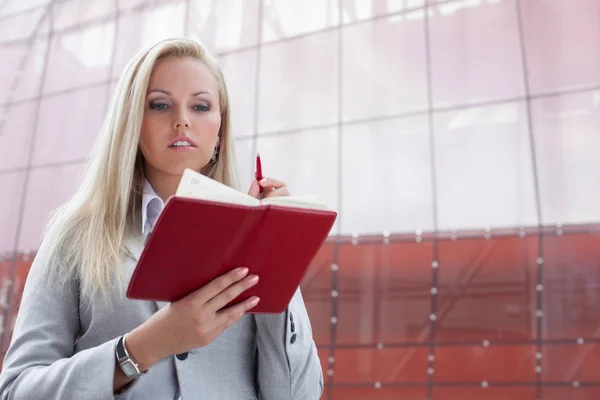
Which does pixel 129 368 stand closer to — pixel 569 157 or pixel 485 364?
pixel 485 364

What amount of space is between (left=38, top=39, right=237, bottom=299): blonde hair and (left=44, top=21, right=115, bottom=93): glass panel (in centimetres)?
256

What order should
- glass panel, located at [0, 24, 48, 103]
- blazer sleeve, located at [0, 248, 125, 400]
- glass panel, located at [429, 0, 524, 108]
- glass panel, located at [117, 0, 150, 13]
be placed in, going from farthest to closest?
glass panel, located at [0, 24, 48, 103] < glass panel, located at [117, 0, 150, 13] < glass panel, located at [429, 0, 524, 108] < blazer sleeve, located at [0, 248, 125, 400]

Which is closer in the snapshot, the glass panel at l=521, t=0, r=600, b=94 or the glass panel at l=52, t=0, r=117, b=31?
the glass panel at l=521, t=0, r=600, b=94

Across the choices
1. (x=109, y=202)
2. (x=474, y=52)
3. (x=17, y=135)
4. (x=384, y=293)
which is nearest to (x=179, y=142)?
(x=109, y=202)

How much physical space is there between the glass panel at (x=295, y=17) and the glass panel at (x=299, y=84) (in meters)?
0.05

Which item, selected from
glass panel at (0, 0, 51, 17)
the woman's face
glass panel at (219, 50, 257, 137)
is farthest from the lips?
glass panel at (0, 0, 51, 17)

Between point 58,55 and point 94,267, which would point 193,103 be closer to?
point 94,267

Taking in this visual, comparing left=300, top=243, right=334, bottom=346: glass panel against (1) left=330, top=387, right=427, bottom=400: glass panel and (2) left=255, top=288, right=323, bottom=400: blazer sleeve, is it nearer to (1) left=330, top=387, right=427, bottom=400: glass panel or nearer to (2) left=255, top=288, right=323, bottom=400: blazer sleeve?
(1) left=330, top=387, right=427, bottom=400: glass panel

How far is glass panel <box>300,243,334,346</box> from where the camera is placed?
2.53 meters

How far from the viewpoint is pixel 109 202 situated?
1.01 m

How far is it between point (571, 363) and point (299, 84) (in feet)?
5.47

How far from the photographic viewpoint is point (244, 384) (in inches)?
38.1

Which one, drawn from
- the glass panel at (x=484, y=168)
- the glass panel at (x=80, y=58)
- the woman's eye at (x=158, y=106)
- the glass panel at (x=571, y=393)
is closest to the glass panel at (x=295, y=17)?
the glass panel at (x=484, y=168)

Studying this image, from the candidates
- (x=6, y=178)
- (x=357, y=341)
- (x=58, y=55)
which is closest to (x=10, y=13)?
(x=58, y=55)
